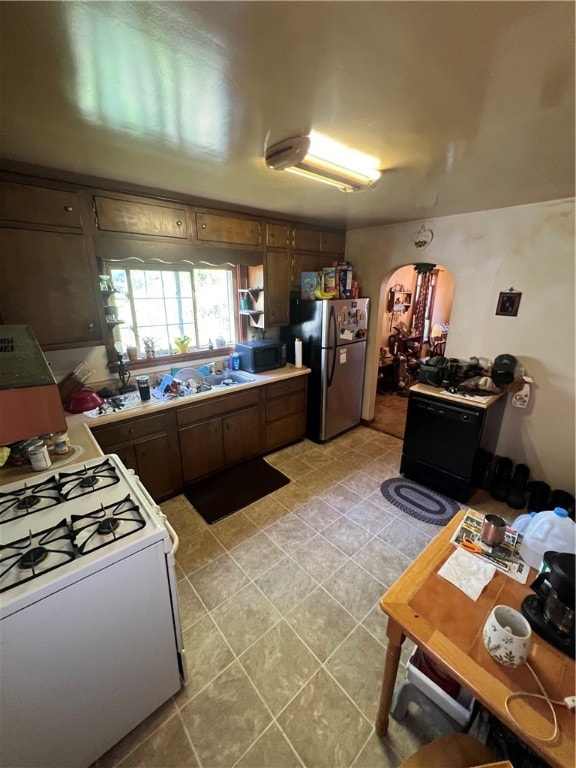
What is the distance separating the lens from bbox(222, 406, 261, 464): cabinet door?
2.84 metres

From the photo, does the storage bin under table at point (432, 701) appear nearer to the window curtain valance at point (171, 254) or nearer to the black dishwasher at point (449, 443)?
the black dishwasher at point (449, 443)

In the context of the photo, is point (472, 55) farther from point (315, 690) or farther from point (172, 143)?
point (315, 690)

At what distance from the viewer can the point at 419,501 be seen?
264 cm

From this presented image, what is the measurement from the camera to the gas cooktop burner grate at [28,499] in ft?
3.97

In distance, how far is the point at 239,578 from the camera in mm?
1922

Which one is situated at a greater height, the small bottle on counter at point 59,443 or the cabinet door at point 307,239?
the cabinet door at point 307,239

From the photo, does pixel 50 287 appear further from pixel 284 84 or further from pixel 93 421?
pixel 284 84

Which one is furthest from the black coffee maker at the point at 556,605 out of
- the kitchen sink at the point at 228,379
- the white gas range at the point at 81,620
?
the kitchen sink at the point at 228,379

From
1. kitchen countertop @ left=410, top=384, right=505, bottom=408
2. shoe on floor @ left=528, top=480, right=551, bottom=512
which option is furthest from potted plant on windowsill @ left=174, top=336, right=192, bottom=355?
shoe on floor @ left=528, top=480, right=551, bottom=512

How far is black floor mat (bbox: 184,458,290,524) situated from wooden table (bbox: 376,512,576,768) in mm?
1597

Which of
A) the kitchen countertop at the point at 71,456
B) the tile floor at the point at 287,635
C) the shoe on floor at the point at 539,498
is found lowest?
the tile floor at the point at 287,635

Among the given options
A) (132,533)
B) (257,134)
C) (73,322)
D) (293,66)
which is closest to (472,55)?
(293,66)

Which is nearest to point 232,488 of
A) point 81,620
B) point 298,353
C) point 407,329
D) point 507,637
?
point 298,353

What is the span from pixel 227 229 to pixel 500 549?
9.38 ft
